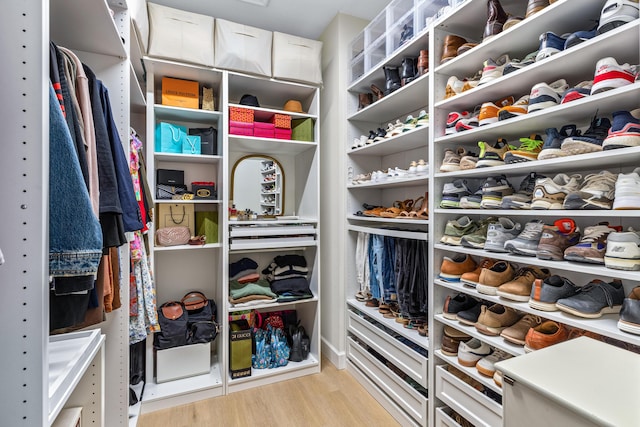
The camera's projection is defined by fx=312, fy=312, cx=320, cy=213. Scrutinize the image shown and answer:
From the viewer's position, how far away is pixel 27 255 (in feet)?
1.82

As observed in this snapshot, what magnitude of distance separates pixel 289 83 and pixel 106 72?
1290 millimetres

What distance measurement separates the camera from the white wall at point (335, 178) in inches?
94.9

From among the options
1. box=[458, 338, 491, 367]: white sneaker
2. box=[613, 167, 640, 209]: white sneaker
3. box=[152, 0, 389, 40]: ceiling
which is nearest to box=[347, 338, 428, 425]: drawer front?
box=[458, 338, 491, 367]: white sneaker

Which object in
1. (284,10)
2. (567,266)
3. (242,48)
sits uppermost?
(284,10)

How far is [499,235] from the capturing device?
1.35 meters

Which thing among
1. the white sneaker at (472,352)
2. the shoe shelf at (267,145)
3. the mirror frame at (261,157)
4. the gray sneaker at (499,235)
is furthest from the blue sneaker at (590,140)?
the mirror frame at (261,157)

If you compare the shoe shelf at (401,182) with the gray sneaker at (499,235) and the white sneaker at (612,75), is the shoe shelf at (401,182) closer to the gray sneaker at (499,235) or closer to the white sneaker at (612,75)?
the gray sneaker at (499,235)

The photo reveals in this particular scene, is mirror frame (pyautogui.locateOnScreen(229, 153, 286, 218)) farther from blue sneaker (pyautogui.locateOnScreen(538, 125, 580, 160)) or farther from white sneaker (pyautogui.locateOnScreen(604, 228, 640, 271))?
white sneaker (pyautogui.locateOnScreen(604, 228, 640, 271))

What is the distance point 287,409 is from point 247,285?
2.77ft

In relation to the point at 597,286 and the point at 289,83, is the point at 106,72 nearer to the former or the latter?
the point at 289,83

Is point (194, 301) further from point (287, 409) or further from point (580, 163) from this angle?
point (580, 163)

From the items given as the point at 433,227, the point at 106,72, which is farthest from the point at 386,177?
the point at 106,72

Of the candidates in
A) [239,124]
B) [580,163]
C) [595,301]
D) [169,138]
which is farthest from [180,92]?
[595,301]

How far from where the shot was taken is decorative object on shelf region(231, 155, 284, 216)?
2.56 meters
